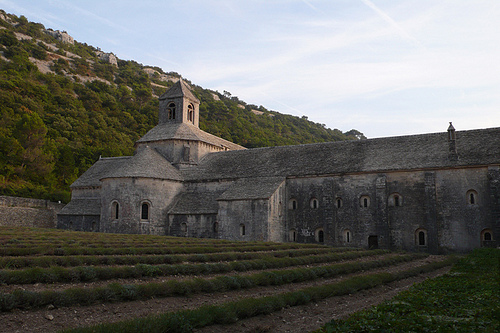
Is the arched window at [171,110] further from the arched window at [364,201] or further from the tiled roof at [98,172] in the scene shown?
the arched window at [364,201]

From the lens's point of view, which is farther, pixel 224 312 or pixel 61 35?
pixel 61 35

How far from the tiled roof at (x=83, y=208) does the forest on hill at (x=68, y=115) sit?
25.8 ft

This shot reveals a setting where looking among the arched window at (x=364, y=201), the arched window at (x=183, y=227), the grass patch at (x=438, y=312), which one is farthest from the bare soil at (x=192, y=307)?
the arched window at (x=183, y=227)

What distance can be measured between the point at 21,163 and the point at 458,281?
2218 inches

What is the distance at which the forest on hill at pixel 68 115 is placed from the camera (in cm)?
5662

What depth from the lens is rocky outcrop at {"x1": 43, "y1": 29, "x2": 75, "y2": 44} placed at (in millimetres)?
142625

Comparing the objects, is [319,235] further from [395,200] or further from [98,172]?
[98,172]

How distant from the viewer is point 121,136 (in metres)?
82.2

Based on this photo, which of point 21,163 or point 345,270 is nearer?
point 345,270

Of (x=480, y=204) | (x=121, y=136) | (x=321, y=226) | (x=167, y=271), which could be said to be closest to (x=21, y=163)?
(x=121, y=136)

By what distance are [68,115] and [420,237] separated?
223 ft

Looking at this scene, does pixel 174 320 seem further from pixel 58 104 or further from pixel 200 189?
pixel 58 104

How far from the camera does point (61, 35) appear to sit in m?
145

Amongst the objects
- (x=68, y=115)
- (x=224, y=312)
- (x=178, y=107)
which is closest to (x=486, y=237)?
(x=224, y=312)
